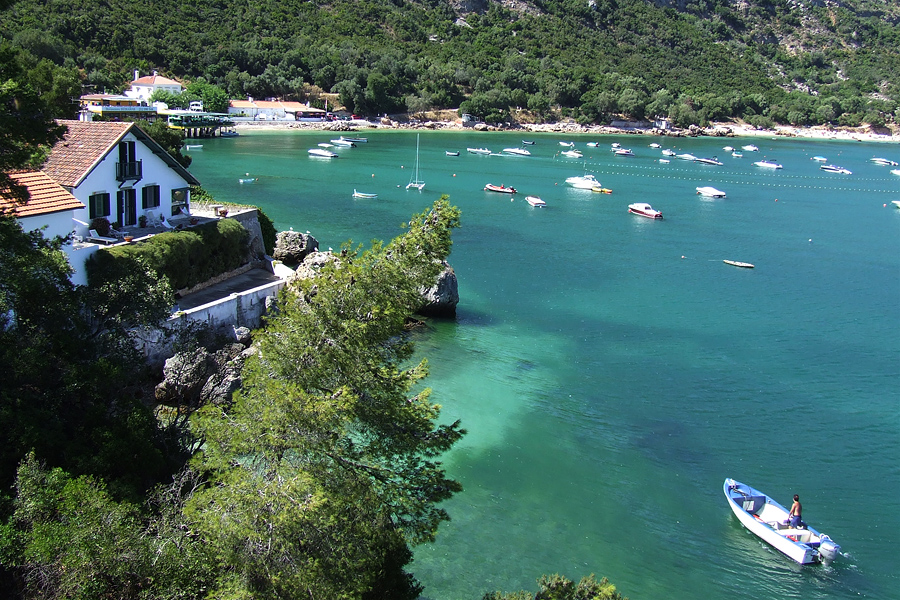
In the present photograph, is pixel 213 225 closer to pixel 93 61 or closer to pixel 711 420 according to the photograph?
pixel 711 420

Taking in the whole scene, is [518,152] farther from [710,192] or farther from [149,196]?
[149,196]

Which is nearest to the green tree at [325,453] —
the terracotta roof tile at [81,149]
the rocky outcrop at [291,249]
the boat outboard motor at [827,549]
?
the boat outboard motor at [827,549]

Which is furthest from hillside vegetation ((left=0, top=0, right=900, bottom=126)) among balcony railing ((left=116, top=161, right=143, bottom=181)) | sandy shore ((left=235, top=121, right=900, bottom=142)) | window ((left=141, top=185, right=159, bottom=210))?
balcony railing ((left=116, top=161, right=143, bottom=181))

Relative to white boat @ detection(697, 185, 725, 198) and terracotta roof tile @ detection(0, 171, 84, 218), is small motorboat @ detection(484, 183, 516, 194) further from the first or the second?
terracotta roof tile @ detection(0, 171, 84, 218)

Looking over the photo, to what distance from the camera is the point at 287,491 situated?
483 inches

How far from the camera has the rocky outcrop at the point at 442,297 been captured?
3941 cm

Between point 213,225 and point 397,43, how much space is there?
168 meters

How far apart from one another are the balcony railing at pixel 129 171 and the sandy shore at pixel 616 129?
366 ft

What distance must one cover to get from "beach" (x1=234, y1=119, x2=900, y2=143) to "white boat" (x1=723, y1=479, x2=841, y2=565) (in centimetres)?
12994

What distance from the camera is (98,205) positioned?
3089cm

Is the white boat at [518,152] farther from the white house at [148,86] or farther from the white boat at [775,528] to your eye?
the white boat at [775,528]

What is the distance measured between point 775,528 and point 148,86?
138 metres

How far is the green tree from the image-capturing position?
1214 centimetres

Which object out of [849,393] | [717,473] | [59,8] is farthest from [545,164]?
[59,8]
